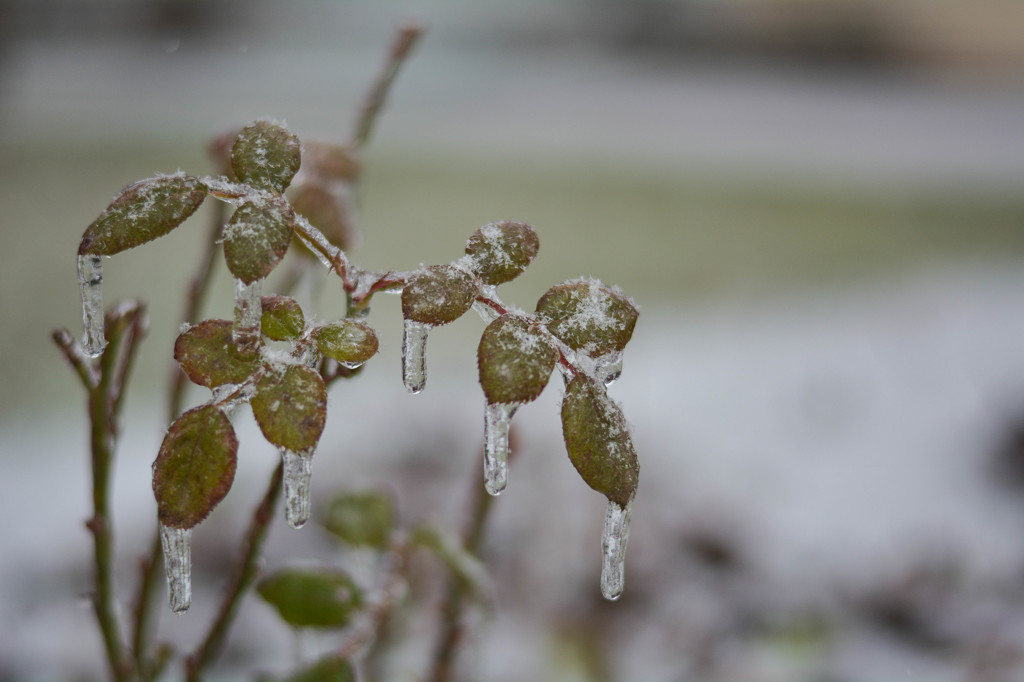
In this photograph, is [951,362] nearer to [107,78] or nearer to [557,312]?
[557,312]

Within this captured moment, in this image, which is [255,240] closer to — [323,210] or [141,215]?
[141,215]

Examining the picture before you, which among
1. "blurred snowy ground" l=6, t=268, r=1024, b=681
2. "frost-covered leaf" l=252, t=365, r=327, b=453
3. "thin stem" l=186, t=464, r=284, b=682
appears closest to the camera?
"frost-covered leaf" l=252, t=365, r=327, b=453

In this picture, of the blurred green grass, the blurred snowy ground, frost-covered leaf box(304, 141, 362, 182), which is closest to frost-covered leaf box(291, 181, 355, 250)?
frost-covered leaf box(304, 141, 362, 182)

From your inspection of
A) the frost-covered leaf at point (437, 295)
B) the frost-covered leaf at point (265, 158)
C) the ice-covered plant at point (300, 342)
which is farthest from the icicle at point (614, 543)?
the frost-covered leaf at point (265, 158)

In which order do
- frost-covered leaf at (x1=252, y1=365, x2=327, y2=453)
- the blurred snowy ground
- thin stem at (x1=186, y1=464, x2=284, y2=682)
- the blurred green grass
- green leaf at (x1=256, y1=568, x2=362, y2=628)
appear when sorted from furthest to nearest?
the blurred green grass, the blurred snowy ground, green leaf at (x1=256, y1=568, x2=362, y2=628), thin stem at (x1=186, y1=464, x2=284, y2=682), frost-covered leaf at (x1=252, y1=365, x2=327, y2=453)

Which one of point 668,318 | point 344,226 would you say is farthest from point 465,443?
point 668,318

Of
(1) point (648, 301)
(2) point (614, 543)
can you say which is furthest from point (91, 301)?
(1) point (648, 301)

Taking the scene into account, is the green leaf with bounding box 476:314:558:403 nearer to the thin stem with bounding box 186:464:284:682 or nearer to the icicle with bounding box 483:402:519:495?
the icicle with bounding box 483:402:519:495
